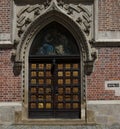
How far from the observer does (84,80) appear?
12.7 metres

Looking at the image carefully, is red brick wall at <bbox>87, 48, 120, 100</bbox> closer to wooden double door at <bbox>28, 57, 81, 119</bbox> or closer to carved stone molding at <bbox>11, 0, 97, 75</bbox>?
carved stone molding at <bbox>11, 0, 97, 75</bbox>

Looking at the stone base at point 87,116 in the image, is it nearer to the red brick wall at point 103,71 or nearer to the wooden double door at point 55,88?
the wooden double door at point 55,88

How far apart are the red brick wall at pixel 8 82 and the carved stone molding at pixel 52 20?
0.83 feet

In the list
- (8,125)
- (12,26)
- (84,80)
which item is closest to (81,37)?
(84,80)

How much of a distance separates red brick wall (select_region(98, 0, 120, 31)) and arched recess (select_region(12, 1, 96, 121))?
810 millimetres

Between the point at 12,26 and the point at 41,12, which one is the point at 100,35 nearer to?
the point at 41,12

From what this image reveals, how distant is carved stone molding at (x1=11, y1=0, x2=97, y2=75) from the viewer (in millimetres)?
12688

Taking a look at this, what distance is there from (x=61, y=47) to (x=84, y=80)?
146 cm

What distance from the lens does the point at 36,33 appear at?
42.6 ft

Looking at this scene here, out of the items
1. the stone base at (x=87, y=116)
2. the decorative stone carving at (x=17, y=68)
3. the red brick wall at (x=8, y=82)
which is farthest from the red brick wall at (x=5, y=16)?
the stone base at (x=87, y=116)

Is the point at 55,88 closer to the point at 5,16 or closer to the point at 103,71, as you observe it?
the point at 103,71

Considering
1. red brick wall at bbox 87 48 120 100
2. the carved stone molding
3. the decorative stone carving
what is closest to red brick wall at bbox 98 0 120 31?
the carved stone molding

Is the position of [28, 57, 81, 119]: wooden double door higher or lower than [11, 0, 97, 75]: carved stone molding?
lower

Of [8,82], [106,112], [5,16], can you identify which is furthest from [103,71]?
[5,16]
